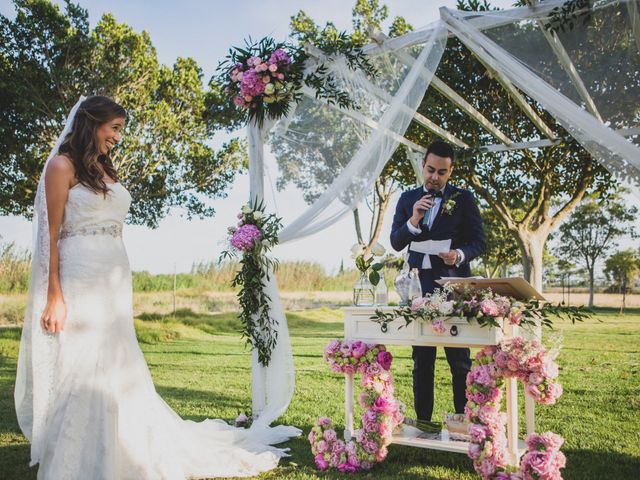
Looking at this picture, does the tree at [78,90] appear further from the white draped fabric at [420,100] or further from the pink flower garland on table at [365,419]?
the pink flower garland on table at [365,419]

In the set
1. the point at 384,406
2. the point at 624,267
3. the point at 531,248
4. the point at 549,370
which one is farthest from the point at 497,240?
the point at 549,370

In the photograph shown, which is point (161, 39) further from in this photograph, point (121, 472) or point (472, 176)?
point (121, 472)

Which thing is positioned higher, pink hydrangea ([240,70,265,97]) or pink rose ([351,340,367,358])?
pink hydrangea ([240,70,265,97])

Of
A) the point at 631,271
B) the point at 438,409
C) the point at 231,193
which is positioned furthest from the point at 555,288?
the point at 438,409

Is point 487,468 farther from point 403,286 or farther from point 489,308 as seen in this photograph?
point 403,286

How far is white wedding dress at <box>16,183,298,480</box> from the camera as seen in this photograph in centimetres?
283

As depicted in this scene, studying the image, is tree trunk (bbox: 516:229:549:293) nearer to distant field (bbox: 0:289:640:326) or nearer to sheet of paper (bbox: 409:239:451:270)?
distant field (bbox: 0:289:640:326)

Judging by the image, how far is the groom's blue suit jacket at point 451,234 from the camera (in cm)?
380

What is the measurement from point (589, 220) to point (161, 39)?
2101 centimetres

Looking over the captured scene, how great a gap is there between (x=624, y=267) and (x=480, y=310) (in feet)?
85.8

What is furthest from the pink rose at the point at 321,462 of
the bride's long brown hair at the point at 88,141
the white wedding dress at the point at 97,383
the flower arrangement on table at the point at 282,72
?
the flower arrangement on table at the point at 282,72

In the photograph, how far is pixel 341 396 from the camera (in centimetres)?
603

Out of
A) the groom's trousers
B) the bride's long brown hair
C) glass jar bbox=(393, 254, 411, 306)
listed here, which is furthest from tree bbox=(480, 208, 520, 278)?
the bride's long brown hair

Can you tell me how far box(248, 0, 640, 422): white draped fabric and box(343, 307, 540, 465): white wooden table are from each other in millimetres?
914
